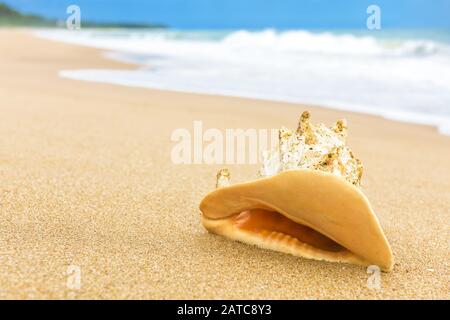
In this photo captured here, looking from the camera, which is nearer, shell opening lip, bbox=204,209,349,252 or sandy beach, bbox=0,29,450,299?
sandy beach, bbox=0,29,450,299

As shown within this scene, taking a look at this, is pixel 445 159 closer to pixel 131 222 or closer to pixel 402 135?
pixel 402 135

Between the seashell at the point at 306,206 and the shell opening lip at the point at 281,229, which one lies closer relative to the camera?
the seashell at the point at 306,206

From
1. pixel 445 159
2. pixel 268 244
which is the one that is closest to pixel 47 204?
pixel 268 244

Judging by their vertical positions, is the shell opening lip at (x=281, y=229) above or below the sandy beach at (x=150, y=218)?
above

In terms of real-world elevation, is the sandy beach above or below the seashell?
below
